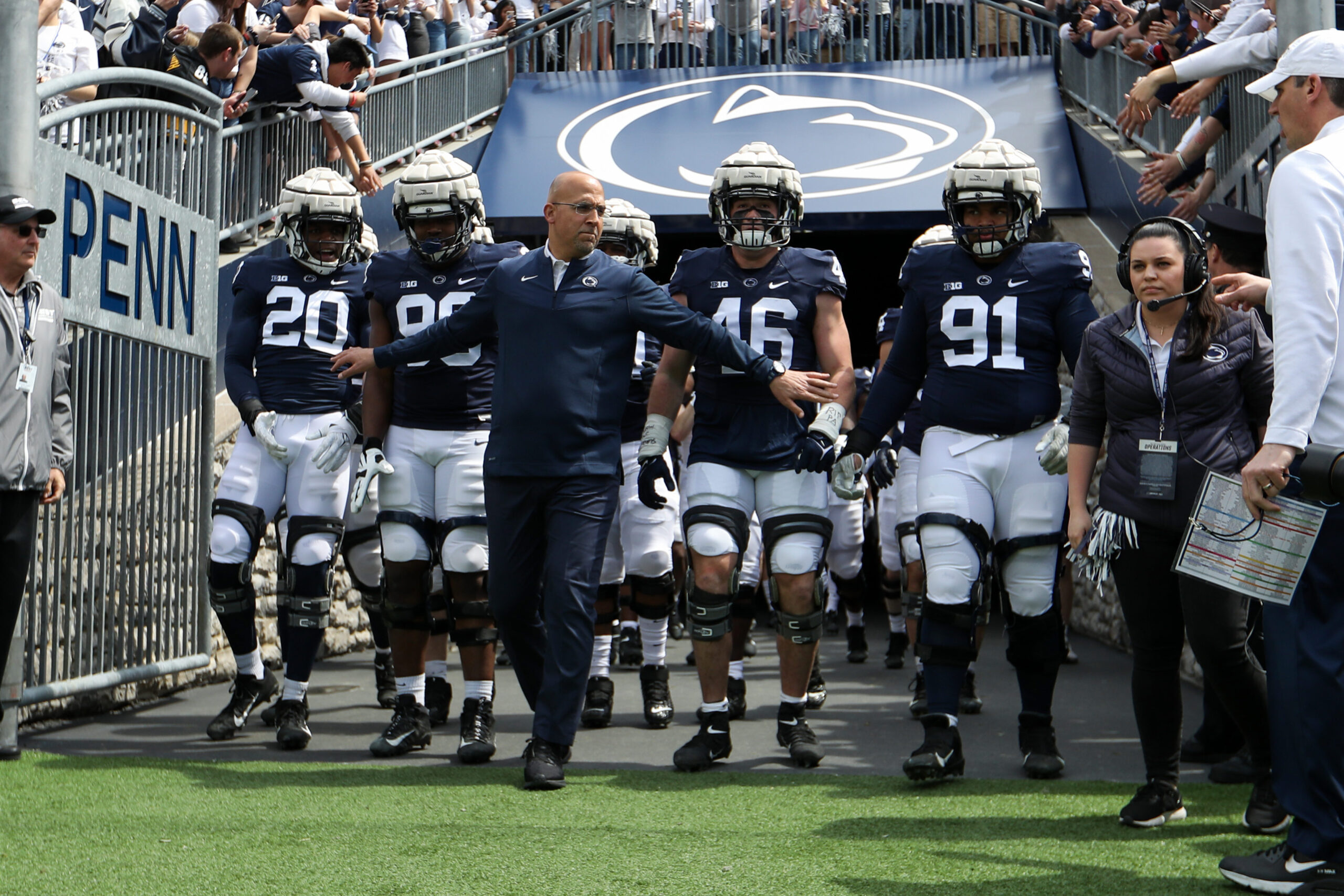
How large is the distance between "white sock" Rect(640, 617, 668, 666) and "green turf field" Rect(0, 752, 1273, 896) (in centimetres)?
138

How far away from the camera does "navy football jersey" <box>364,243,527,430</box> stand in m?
6.01

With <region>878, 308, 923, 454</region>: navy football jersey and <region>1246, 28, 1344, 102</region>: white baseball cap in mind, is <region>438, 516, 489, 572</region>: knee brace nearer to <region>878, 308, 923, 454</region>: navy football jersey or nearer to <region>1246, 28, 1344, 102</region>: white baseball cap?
<region>878, 308, 923, 454</region>: navy football jersey

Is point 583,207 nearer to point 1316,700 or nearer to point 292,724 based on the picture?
point 292,724

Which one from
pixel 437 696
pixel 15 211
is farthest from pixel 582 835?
pixel 15 211

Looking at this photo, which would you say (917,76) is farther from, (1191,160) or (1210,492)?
(1210,492)

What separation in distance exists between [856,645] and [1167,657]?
485 cm

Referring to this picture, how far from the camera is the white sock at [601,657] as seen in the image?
6781 millimetres

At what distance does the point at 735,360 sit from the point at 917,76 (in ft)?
36.4

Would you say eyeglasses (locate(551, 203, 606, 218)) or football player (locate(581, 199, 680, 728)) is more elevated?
eyeglasses (locate(551, 203, 606, 218))

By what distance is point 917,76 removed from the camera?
15.3m

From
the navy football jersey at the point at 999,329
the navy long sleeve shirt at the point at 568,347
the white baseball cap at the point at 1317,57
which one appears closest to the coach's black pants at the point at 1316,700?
the white baseball cap at the point at 1317,57

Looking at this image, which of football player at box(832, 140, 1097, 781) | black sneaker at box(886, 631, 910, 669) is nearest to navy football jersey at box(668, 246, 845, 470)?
football player at box(832, 140, 1097, 781)

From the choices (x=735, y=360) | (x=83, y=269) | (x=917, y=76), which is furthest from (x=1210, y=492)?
(x=917, y=76)

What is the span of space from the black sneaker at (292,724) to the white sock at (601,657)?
1.36 metres
